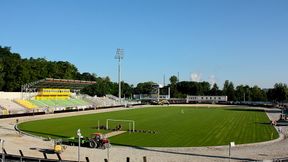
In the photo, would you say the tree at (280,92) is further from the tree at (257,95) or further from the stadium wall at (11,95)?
the stadium wall at (11,95)

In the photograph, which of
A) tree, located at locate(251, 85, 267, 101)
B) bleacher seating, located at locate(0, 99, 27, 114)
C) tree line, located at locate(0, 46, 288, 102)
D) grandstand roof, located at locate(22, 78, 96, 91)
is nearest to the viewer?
bleacher seating, located at locate(0, 99, 27, 114)

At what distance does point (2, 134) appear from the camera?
4512 cm

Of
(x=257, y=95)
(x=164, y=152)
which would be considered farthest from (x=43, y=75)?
(x=257, y=95)

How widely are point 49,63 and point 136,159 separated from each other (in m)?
108

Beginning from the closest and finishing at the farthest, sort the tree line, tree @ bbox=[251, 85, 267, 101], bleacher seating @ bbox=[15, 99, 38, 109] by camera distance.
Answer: bleacher seating @ bbox=[15, 99, 38, 109]
the tree line
tree @ bbox=[251, 85, 267, 101]

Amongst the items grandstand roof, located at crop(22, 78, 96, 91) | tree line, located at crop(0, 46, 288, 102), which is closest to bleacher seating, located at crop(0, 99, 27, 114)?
grandstand roof, located at crop(22, 78, 96, 91)

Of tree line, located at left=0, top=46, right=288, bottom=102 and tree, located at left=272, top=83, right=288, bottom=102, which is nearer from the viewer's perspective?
tree line, located at left=0, top=46, right=288, bottom=102

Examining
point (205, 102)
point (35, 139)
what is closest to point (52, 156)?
point (35, 139)

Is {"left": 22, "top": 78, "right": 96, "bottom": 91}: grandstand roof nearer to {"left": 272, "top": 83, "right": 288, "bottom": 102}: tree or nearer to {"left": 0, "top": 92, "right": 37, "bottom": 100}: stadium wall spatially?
{"left": 0, "top": 92, "right": 37, "bottom": 100}: stadium wall

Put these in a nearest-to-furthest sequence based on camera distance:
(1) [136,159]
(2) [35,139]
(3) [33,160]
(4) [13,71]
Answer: (3) [33,160] < (1) [136,159] < (2) [35,139] < (4) [13,71]

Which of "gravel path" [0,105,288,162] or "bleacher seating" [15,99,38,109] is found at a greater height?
"bleacher seating" [15,99,38,109]

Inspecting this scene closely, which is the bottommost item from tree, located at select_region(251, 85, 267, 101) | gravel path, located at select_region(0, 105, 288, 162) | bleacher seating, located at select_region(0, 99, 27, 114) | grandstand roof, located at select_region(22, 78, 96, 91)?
gravel path, located at select_region(0, 105, 288, 162)

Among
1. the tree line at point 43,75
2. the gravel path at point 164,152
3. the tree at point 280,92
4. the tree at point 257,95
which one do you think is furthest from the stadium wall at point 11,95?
the tree at point 257,95

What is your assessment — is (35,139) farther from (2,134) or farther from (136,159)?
(136,159)
